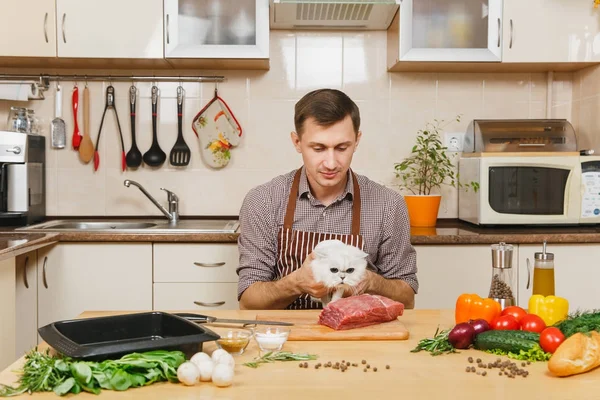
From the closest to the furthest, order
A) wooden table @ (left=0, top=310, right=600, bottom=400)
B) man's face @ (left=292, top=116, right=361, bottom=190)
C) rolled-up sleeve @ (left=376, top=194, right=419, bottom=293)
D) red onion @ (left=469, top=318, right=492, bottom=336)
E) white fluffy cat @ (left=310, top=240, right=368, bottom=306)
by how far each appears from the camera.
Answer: wooden table @ (left=0, top=310, right=600, bottom=400), red onion @ (left=469, top=318, right=492, bottom=336), white fluffy cat @ (left=310, top=240, right=368, bottom=306), man's face @ (left=292, top=116, right=361, bottom=190), rolled-up sleeve @ (left=376, top=194, right=419, bottom=293)

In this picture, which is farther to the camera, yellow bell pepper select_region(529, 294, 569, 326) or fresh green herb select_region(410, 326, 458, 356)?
yellow bell pepper select_region(529, 294, 569, 326)

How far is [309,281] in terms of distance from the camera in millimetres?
1951

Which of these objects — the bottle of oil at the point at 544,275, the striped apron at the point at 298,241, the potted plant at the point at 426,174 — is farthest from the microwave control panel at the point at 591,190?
the bottle of oil at the point at 544,275

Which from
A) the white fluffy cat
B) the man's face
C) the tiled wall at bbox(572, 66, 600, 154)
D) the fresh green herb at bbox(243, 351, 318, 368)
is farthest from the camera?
the tiled wall at bbox(572, 66, 600, 154)

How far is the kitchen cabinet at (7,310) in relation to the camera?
2.74 metres

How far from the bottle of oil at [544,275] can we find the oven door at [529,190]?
4.86ft

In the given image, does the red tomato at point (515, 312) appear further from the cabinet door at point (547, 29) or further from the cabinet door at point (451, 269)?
the cabinet door at point (547, 29)

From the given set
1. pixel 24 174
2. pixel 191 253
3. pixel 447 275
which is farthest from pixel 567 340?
pixel 24 174

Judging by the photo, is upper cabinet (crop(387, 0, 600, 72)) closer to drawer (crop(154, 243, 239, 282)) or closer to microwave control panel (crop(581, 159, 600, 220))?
microwave control panel (crop(581, 159, 600, 220))

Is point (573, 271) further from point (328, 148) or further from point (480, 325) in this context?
point (480, 325)

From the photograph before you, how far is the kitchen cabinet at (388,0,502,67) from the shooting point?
3.36m

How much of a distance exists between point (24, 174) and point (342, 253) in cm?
206

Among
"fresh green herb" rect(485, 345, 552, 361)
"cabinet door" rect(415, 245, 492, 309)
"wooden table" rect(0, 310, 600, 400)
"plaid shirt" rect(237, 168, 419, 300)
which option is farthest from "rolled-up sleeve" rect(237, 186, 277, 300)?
"fresh green herb" rect(485, 345, 552, 361)

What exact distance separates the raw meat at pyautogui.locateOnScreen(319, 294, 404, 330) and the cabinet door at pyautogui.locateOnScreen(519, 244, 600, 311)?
4.78 feet
